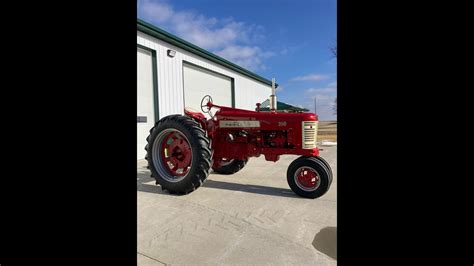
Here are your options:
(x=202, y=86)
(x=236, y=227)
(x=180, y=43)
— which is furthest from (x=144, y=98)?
(x=236, y=227)

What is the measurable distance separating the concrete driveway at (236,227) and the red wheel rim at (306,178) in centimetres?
17

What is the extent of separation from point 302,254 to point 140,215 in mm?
1796

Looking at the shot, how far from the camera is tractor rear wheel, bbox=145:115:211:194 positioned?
11.6 ft

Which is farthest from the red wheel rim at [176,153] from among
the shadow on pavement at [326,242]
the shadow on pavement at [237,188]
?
the shadow on pavement at [326,242]

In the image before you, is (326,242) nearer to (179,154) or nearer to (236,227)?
(236,227)

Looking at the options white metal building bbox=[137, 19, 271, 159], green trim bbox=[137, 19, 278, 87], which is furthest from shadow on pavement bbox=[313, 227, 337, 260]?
green trim bbox=[137, 19, 278, 87]

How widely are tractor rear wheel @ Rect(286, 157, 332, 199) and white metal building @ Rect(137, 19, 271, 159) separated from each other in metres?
4.92

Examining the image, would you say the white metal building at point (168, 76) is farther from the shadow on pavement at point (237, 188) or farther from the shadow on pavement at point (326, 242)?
the shadow on pavement at point (326, 242)

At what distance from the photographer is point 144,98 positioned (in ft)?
23.8
